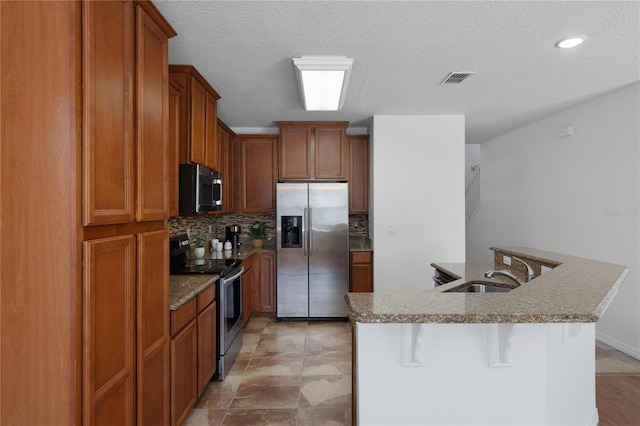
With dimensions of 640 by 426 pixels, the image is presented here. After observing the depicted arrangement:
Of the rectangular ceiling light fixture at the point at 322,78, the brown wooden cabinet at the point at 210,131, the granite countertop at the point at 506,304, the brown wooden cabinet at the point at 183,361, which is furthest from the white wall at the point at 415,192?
the brown wooden cabinet at the point at 183,361

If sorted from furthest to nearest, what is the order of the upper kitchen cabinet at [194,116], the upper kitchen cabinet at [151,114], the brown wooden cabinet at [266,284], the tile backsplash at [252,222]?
the tile backsplash at [252,222] < the brown wooden cabinet at [266,284] < the upper kitchen cabinet at [194,116] < the upper kitchen cabinet at [151,114]

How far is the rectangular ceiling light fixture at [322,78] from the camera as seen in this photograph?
Result: 247 centimetres

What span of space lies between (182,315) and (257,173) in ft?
9.22

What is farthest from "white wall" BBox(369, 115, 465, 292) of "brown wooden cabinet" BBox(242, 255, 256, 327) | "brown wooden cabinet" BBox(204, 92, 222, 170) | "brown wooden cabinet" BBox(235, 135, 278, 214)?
"brown wooden cabinet" BBox(204, 92, 222, 170)

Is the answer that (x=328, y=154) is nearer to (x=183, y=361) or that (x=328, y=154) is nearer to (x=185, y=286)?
(x=185, y=286)

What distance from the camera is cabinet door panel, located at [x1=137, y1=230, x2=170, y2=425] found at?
1568 millimetres

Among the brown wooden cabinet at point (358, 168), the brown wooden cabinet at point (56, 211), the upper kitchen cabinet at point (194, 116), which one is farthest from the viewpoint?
the brown wooden cabinet at point (358, 168)

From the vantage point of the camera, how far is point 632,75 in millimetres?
2910

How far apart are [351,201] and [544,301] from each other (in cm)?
333

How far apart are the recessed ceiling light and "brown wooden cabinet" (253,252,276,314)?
3.44 meters

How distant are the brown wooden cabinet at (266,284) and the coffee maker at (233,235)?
1.11ft

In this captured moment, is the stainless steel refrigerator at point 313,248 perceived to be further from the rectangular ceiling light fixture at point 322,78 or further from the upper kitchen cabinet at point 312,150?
the rectangular ceiling light fixture at point 322,78

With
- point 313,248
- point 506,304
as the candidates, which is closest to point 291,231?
point 313,248

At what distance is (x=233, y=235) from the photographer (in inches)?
174
